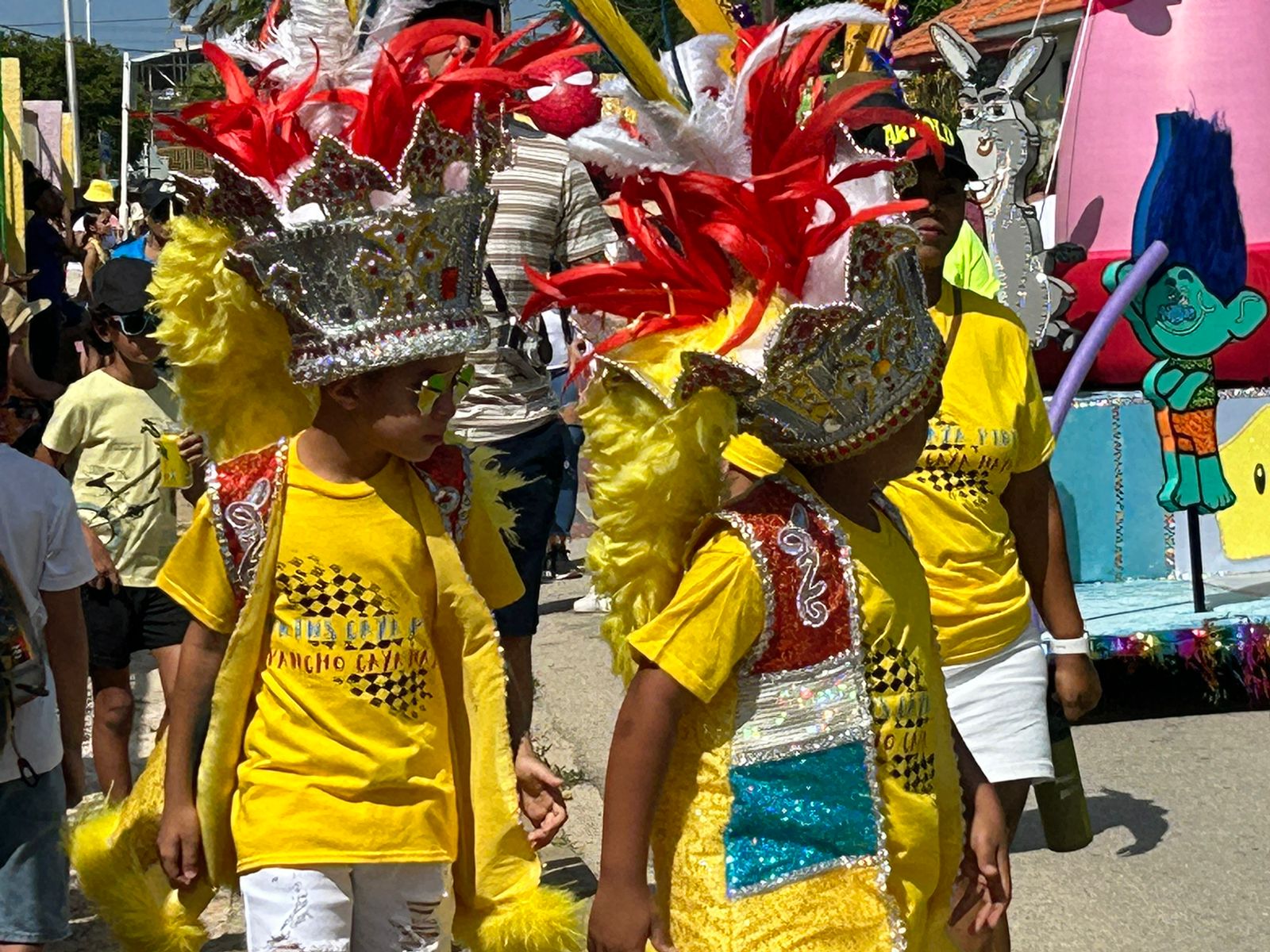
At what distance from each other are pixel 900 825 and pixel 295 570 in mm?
1123

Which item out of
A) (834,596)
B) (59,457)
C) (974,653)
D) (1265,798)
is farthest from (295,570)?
(1265,798)

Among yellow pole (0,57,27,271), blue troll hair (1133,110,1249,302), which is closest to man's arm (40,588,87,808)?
blue troll hair (1133,110,1249,302)

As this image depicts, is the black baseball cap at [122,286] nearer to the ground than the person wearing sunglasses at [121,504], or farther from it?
farther from it

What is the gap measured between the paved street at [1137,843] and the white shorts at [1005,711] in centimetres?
82

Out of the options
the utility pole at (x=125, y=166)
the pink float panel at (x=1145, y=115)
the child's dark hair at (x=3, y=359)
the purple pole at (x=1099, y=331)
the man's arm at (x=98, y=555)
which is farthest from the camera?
the utility pole at (x=125, y=166)

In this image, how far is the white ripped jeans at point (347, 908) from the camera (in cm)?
305

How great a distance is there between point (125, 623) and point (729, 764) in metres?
3.21

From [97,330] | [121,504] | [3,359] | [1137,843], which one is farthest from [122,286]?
[1137,843]

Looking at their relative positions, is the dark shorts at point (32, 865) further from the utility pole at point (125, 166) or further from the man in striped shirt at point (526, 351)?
the utility pole at point (125, 166)

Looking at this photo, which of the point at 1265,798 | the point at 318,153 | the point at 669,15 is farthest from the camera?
the point at 1265,798

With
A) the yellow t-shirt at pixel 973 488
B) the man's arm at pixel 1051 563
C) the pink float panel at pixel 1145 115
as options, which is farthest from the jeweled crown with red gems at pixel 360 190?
the pink float panel at pixel 1145 115

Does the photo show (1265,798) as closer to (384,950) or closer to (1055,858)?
(1055,858)

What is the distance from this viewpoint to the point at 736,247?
8.75ft

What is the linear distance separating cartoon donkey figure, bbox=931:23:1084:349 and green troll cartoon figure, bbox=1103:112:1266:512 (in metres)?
0.36
